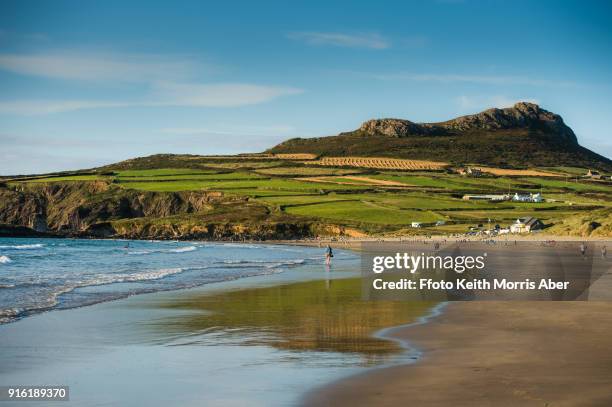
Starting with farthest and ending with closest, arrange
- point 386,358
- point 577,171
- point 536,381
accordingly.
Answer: point 577,171
point 386,358
point 536,381

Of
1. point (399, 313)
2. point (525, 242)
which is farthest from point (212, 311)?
point (525, 242)

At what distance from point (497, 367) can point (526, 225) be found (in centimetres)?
8456

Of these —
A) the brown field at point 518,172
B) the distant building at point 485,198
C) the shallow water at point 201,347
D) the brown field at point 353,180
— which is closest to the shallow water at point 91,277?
the shallow water at point 201,347

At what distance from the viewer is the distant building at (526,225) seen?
308 feet

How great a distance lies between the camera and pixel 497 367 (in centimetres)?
1429

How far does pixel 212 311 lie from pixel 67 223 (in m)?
118

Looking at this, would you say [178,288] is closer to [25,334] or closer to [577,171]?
[25,334]

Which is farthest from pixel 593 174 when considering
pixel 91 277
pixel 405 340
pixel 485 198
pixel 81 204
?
pixel 405 340

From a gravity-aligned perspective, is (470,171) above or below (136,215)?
above

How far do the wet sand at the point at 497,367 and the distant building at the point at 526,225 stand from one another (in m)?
74.1

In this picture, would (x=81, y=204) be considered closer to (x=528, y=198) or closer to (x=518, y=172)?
(x=528, y=198)

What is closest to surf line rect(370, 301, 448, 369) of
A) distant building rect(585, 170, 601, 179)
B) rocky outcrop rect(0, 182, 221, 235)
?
rocky outcrop rect(0, 182, 221, 235)

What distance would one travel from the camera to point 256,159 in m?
171

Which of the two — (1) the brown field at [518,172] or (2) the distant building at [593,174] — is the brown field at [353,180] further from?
(2) the distant building at [593,174]
